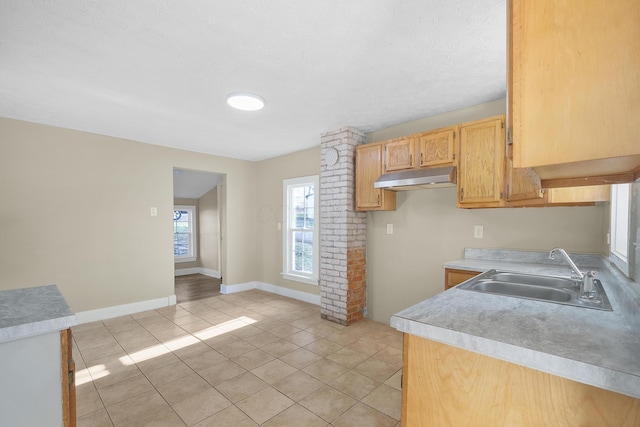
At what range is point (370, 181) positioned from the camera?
11.3 ft

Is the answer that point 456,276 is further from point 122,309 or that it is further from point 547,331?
point 122,309

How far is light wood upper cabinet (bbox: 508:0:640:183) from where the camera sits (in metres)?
0.64

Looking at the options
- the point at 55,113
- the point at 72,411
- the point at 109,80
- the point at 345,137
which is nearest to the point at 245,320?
the point at 72,411

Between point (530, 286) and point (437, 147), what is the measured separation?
153 cm

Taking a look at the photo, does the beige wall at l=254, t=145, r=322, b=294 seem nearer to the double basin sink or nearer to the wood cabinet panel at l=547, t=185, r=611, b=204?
the double basin sink

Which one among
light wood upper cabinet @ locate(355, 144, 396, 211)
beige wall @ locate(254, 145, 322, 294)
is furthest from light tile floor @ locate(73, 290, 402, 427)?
light wood upper cabinet @ locate(355, 144, 396, 211)

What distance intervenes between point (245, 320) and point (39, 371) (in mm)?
2722

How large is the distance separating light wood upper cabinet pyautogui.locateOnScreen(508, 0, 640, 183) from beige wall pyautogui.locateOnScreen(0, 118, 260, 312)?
4641 mm

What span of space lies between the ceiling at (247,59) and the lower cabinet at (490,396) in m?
1.77

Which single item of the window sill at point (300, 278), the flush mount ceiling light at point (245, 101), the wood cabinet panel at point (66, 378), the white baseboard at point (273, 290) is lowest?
the white baseboard at point (273, 290)

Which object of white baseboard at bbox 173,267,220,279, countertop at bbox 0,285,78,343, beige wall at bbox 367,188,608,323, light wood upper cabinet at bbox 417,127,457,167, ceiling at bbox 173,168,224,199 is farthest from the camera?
white baseboard at bbox 173,267,220,279

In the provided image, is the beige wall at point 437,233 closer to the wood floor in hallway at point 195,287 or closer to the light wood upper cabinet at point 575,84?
the light wood upper cabinet at point 575,84

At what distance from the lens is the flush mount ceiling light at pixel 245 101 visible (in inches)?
104

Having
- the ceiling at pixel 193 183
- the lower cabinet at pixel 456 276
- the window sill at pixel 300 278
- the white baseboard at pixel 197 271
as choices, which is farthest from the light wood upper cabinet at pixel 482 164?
the white baseboard at pixel 197 271
